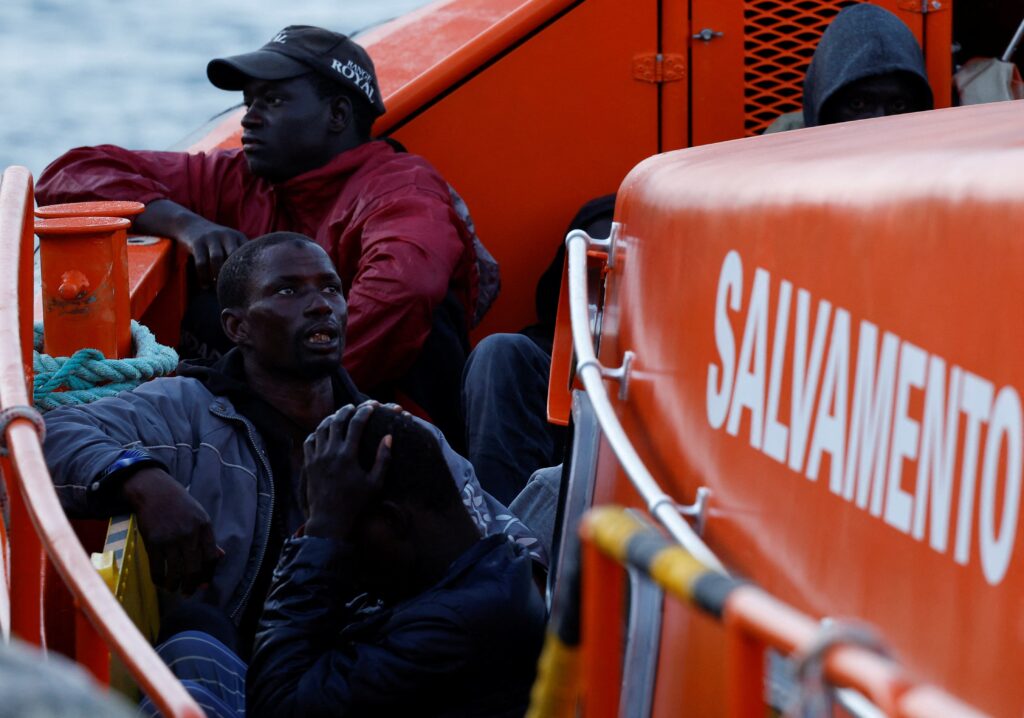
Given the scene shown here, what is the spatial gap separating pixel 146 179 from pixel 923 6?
195 cm

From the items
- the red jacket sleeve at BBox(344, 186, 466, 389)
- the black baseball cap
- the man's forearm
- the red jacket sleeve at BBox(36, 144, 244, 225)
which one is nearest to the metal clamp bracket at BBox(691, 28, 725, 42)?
the black baseball cap

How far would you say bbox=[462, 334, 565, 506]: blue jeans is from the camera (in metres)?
3.46

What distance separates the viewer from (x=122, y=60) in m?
18.8

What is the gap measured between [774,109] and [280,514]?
2.14 m

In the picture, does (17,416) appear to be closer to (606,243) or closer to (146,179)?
(606,243)

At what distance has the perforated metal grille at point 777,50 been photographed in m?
4.46

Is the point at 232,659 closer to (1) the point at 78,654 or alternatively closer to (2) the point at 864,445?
(1) the point at 78,654

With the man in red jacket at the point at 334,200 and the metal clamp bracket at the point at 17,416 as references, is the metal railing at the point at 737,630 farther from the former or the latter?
the man in red jacket at the point at 334,200

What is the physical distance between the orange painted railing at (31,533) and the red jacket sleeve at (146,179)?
1438mm

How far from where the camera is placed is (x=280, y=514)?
9.36 ft

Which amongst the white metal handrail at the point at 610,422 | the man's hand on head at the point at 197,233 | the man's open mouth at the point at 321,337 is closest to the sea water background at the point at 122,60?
the man's hand on head at the point at 197,233

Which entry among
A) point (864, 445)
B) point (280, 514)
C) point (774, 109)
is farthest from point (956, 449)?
point (774, 109)

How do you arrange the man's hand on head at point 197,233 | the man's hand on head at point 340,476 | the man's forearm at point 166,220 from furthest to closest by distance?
the man's forearm at point 166,220
the man's hand on head at point 197,233
the man's hand on head at point 340,476

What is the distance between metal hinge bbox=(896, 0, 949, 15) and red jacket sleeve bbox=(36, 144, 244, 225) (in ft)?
5.53
